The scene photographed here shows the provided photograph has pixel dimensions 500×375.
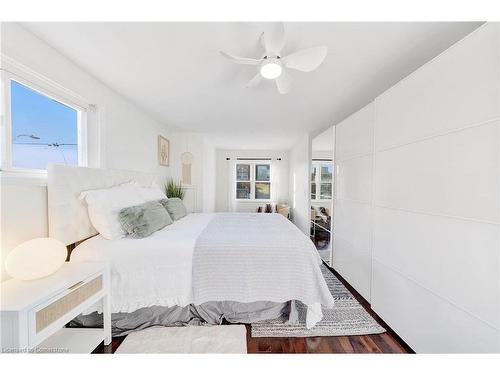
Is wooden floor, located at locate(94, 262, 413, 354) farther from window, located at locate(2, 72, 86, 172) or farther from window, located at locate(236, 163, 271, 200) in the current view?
window, located at locate(236, 163, 271, 200)

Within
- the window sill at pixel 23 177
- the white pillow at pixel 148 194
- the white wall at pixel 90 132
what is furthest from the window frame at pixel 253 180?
the window sill at pixel 23 177

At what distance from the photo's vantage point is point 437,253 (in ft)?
4.40

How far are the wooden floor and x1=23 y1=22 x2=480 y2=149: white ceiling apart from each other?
217 centimetres

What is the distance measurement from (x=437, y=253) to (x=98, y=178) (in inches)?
112

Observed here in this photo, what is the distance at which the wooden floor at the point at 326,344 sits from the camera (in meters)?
1.52

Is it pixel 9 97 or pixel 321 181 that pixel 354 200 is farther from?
pixel 9 97

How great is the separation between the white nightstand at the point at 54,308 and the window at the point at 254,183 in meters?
5.18

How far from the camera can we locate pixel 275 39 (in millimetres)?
1355

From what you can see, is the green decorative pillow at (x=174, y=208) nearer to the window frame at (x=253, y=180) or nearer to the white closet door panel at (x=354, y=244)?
the white closet door panel at (x=354, y=244)

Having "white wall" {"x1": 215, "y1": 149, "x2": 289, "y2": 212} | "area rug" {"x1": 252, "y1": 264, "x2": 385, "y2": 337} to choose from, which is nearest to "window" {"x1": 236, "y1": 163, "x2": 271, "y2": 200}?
"white wall" {"x1": 215, "y1": 149, "x2": 289, "y2": 212}

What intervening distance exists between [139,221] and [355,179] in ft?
7.49

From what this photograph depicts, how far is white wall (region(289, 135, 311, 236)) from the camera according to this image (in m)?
4.28
